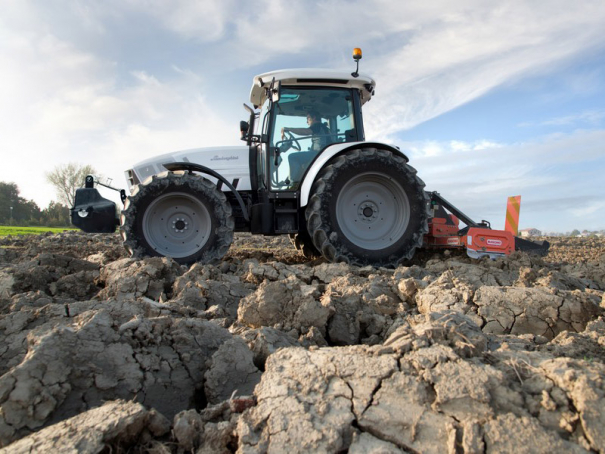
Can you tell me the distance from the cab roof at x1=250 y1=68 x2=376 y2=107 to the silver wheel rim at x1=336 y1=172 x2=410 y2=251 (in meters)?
1.39

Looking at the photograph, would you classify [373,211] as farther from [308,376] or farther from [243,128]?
[308,376]

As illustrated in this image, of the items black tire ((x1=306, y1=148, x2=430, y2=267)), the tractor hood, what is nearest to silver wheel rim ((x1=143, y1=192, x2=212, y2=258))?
the tractor hood

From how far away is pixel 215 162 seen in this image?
6.02 metres

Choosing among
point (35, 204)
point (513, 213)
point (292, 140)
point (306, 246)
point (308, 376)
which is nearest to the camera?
point (308, 376)

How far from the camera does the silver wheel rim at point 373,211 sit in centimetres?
564

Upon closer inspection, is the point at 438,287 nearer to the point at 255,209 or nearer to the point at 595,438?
the point at 595,438

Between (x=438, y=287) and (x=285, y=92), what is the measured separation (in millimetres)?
3651

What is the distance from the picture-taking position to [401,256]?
5.59m

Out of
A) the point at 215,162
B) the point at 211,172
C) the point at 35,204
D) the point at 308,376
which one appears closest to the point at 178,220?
the point at 211,172

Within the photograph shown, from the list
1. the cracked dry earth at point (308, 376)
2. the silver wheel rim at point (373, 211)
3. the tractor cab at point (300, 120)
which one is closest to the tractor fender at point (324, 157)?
the tractor cab at point (300, 120)

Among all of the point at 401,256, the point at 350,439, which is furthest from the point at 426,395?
the point at 401,256

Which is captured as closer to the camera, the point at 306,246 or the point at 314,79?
the point at 314,79

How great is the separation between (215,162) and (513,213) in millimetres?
5114

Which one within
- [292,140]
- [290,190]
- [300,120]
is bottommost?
[290,190]
